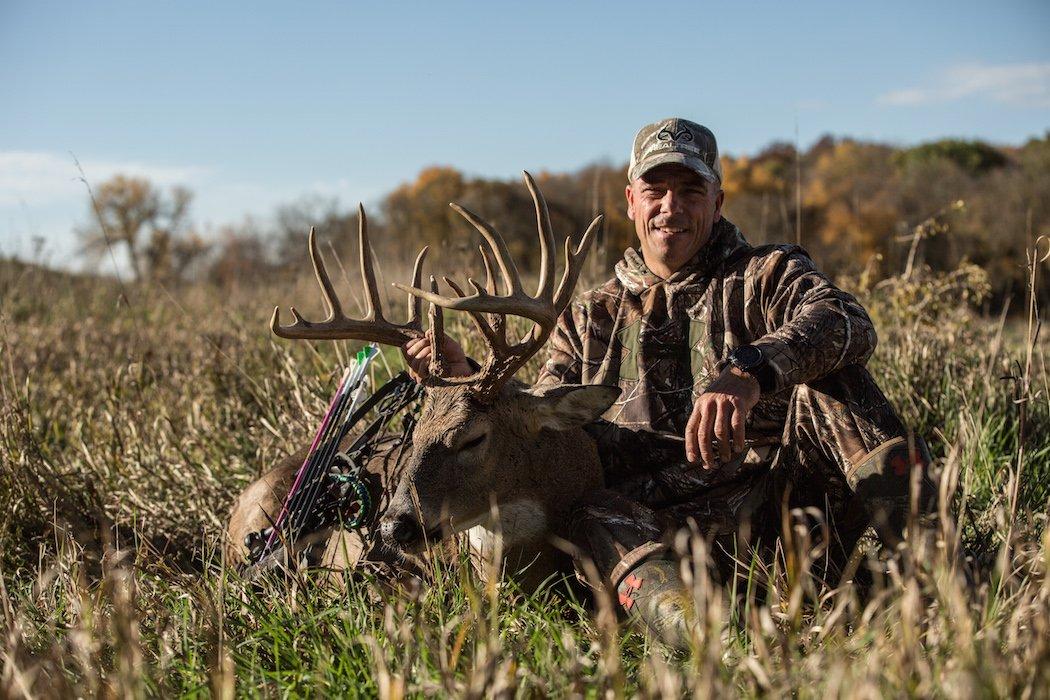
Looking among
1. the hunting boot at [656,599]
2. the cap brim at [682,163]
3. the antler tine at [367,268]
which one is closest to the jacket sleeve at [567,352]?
the cap brim at [682,163]

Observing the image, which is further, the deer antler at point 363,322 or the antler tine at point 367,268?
the deer antler at point 363,322

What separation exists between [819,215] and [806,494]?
64.7ft

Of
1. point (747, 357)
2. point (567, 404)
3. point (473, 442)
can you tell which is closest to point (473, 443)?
point (473, 442)

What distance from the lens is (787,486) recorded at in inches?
123

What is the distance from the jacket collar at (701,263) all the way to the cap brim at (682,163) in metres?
0.21

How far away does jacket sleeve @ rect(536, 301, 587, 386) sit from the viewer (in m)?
4.15

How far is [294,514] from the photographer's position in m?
4.02

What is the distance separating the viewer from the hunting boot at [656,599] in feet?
9.34

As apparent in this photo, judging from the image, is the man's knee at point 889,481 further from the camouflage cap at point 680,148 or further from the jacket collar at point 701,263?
the camouflage cap at point 680,148

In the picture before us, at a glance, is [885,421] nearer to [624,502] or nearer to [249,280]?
[624,502]

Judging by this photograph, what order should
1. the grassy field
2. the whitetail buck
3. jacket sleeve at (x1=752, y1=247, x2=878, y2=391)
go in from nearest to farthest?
the grassy field → jacket sleeve at (x1=752, y1=247, x2=878, y2=391) → the whitetail buck

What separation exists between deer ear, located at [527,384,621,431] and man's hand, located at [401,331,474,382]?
353 mm

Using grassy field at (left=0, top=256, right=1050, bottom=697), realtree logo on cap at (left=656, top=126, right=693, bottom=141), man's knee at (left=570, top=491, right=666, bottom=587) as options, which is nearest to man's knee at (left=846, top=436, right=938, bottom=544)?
grassy field at (left=0, top=256, right=1050, bottom=697)

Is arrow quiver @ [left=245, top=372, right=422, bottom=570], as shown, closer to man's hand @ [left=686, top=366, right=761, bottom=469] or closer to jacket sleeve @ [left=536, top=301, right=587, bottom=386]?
jacket sleeve @ [left=536, top=301, right=587, bottom=386]
